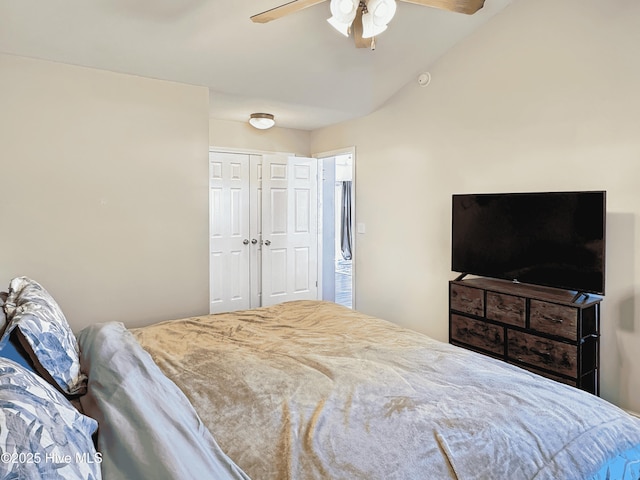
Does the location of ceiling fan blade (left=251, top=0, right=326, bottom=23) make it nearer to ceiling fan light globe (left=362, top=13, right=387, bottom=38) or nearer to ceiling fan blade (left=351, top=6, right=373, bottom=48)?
ceiling fan light globe (left=362, top=13, right=387, bottom=38)

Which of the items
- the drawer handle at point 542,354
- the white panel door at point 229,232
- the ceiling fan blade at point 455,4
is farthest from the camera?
the white panel door at point 229,232

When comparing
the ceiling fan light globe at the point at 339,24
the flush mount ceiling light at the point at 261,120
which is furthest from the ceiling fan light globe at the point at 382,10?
the flush mount ceiling light at the point at 261,120

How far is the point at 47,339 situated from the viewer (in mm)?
1362

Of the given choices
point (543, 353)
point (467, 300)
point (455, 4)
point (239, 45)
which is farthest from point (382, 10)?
point (543, 353)

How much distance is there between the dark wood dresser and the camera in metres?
2.46

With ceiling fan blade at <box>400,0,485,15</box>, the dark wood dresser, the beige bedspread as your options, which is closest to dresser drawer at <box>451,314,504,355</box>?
the dark wood dresser

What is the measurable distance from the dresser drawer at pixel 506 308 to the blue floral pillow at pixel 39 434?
255 centimetres

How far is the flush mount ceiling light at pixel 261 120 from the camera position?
4461mm

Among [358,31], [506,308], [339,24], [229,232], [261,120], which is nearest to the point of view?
[339,24]

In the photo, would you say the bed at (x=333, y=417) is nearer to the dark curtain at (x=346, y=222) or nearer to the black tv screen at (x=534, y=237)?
the black tv screen at (x=534, y=237)

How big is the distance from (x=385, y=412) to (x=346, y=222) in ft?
26.4

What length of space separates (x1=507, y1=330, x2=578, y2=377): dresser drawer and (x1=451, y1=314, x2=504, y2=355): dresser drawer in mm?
81

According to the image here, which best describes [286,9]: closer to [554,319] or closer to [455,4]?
[455,4]

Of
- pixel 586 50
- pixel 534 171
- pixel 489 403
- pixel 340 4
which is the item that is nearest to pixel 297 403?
pixel 489 403
